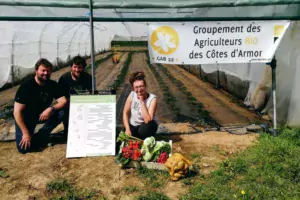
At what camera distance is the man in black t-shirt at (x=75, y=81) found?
15.6ft

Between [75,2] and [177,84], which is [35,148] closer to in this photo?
[75,2]

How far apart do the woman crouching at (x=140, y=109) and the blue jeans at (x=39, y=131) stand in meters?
1.17

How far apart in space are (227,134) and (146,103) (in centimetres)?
181

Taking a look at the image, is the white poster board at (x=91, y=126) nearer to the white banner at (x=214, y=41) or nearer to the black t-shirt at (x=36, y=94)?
the black t-shirt at (x=36, y=94)

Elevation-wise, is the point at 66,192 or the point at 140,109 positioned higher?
the point at 140,109

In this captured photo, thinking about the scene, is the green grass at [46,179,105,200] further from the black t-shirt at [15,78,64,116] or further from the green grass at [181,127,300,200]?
the black t-shirt at [15,78,64,116]

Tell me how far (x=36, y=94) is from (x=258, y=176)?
131 inches

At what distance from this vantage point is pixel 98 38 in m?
25.6

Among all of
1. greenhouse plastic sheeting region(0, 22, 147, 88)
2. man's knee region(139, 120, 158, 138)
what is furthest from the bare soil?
greenhouse plastic sheeting region(0, 22, 147, 88)

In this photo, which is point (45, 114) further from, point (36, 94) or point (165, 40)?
point (165, 40)

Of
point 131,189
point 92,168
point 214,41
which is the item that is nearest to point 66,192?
point 92,168

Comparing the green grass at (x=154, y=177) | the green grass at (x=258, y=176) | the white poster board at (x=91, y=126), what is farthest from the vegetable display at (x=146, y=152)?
the green grass at (x=258, y=176)

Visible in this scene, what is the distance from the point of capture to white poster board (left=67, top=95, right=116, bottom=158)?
4.23 metres

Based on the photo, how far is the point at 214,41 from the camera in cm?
468
